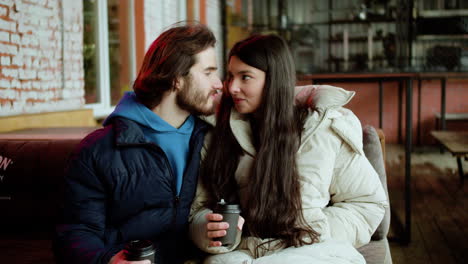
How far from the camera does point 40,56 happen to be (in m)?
3.35

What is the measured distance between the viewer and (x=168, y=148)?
1.68 m

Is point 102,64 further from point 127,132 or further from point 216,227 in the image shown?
point 216,227

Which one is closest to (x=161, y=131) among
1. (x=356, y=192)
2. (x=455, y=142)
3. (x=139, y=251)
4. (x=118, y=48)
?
(x=139, y=251)

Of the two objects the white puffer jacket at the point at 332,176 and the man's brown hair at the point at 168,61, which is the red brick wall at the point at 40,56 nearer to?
the man's brown hair at the point at 168,61

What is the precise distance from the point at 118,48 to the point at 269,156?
4.01 metres

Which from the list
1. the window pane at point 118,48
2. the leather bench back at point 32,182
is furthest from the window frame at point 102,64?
the leather bench back at point 32,182

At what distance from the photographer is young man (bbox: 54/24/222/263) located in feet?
4.84

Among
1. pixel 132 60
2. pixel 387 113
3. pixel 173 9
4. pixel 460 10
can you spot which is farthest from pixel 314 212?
pixel 460 10

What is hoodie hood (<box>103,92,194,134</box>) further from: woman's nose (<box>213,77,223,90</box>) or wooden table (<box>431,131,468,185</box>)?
wooden table (<box>431,131,468,185</box>)

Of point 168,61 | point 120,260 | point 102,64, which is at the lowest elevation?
point 120,260

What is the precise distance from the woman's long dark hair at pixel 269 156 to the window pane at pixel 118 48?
3.59m

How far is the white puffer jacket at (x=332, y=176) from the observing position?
64.7 inches

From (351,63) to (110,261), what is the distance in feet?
31.6

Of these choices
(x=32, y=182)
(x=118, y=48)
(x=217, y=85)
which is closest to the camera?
(x=217, y=85)
